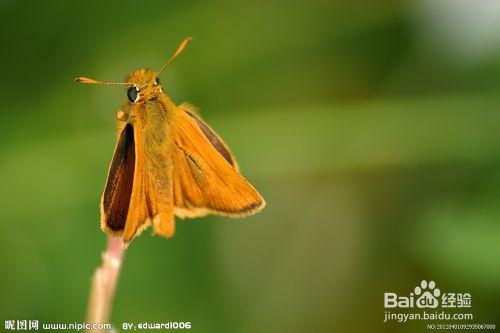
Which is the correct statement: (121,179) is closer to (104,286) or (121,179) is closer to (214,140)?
(214,140)

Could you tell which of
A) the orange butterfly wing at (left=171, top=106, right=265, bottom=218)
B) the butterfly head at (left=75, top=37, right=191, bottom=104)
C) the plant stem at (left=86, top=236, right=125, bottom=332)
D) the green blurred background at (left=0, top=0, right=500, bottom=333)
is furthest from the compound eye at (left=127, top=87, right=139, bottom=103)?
the green blurred background at (left=0, top=0, right=500, bottom=333)

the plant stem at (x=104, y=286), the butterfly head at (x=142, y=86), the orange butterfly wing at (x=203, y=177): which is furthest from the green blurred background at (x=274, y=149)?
the plant stem at (x=104, y=286)

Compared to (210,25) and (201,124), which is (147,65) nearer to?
(210,25)

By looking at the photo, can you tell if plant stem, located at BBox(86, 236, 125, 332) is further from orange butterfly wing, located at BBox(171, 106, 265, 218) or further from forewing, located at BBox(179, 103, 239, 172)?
forewing, located at BBox(179, 103, 239, 172)

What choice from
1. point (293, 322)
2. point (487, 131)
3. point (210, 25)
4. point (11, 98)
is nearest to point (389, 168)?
point (487, 131)

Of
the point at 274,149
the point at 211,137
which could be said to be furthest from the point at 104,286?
the point at 274,149

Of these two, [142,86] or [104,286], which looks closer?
[104,286]
